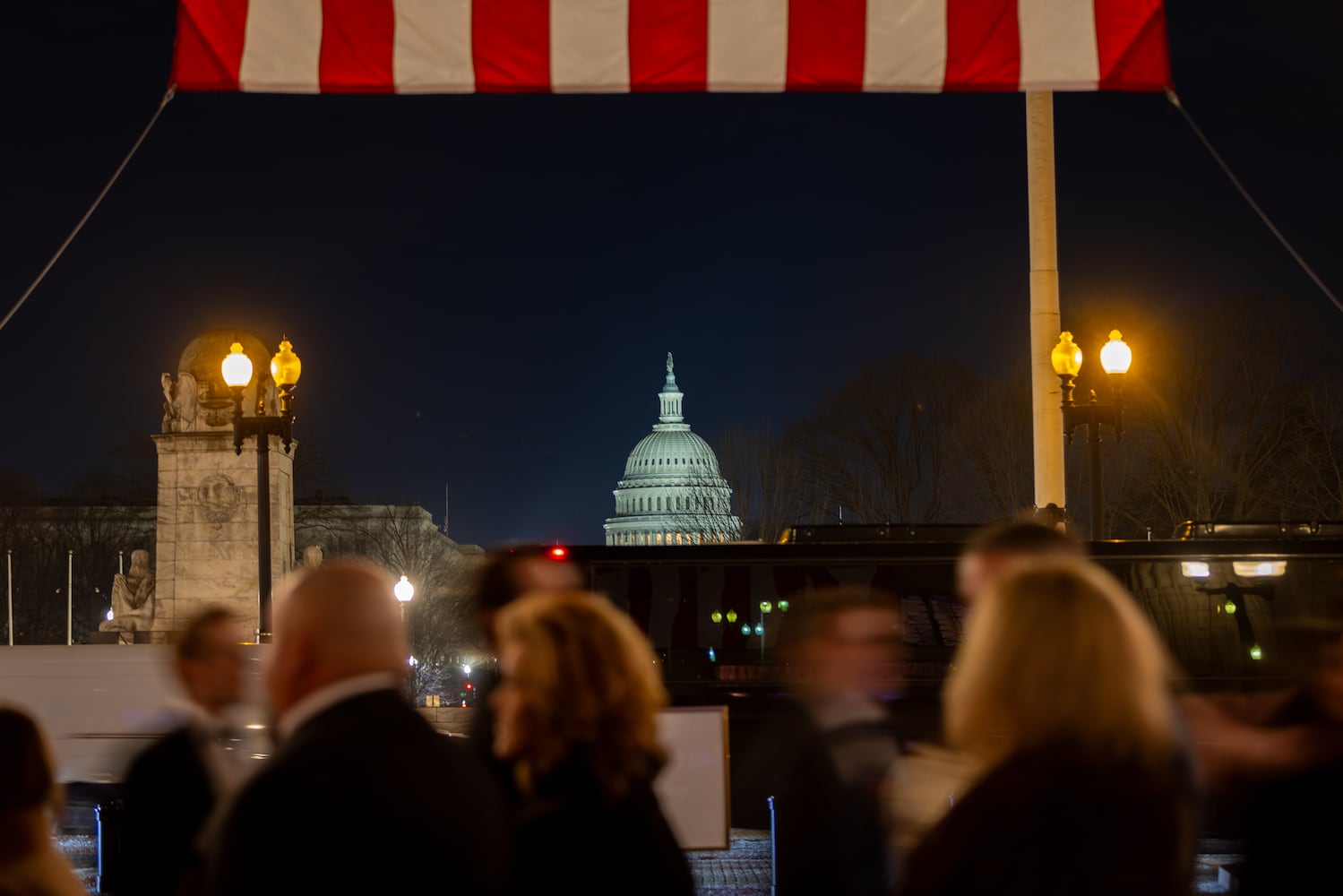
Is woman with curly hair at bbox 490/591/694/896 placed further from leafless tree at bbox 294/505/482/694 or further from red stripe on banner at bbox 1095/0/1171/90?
leafless tree at bbox 294/505/482/694

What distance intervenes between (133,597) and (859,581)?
20349mm

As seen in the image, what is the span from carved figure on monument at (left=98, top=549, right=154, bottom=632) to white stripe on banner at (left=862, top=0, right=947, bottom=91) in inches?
992

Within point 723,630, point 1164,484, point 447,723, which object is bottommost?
point 447,723

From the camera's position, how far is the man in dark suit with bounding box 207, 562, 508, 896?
283 centimetres

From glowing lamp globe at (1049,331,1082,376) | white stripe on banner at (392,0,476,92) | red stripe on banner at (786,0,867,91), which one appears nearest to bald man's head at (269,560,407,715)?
white stripe on banner at (392,0,476,92)

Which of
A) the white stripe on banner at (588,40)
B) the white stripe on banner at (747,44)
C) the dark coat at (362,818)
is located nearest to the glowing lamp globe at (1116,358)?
the white stripe on banner at (747,44)

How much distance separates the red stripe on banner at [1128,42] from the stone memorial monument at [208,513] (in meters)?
23.4

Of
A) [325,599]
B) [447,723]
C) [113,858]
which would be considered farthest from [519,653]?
[447,723]

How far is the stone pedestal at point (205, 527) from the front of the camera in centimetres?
3092

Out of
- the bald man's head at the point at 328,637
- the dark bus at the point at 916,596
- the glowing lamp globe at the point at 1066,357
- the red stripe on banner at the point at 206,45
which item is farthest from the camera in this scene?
the glowing lamp globe at the point at 1066,357

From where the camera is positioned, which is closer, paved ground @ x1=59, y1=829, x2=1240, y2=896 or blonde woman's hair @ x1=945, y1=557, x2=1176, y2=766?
blonde woman's hair @ x1=945, y1=557, x2=1176, y2=766

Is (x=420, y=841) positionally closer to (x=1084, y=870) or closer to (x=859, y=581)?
(x=1084, y=870)

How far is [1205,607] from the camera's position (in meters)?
16.1

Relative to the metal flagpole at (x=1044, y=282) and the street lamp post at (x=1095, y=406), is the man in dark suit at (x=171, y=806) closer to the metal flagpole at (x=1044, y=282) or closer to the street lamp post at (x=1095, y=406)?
the metal flagpole at (x=1044, y=282)
